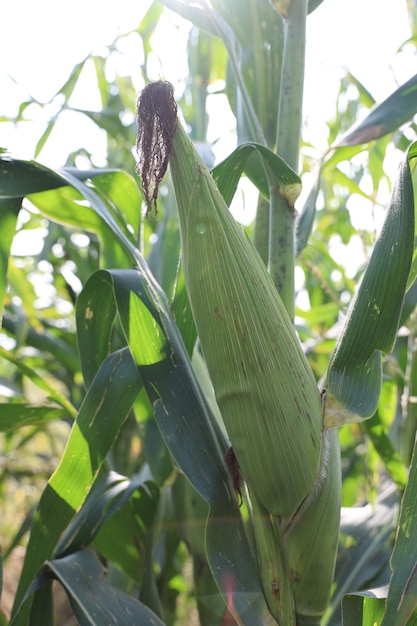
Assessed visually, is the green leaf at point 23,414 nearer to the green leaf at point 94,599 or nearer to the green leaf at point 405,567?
the green leaf at point 94,599

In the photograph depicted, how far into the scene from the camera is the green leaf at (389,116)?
29.3 inches

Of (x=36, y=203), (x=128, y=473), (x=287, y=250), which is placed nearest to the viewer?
(x=287, y=250)

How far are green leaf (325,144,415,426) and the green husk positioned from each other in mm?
30

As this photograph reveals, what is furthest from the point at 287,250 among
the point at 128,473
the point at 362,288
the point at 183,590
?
the point at 183,590

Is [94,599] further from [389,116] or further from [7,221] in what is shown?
[389,116]

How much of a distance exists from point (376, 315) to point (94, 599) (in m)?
0.42

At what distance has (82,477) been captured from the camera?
2.26 ft

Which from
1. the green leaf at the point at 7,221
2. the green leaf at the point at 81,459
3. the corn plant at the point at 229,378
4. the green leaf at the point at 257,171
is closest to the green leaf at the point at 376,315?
the corn plant at the point at 229,378

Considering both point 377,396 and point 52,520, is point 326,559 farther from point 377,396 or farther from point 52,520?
point 52,520

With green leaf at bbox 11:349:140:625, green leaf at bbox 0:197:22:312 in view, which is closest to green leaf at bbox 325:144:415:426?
green leaf at bbox 11:349:140:625

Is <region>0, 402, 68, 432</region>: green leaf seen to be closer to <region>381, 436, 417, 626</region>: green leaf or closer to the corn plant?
the corn plant

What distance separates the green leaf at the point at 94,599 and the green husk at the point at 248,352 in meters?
0.22

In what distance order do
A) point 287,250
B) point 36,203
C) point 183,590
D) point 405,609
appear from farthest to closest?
point 183,590 < point 36,203 < point 287,250 < point 405,609

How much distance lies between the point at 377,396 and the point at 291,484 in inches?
4.3
